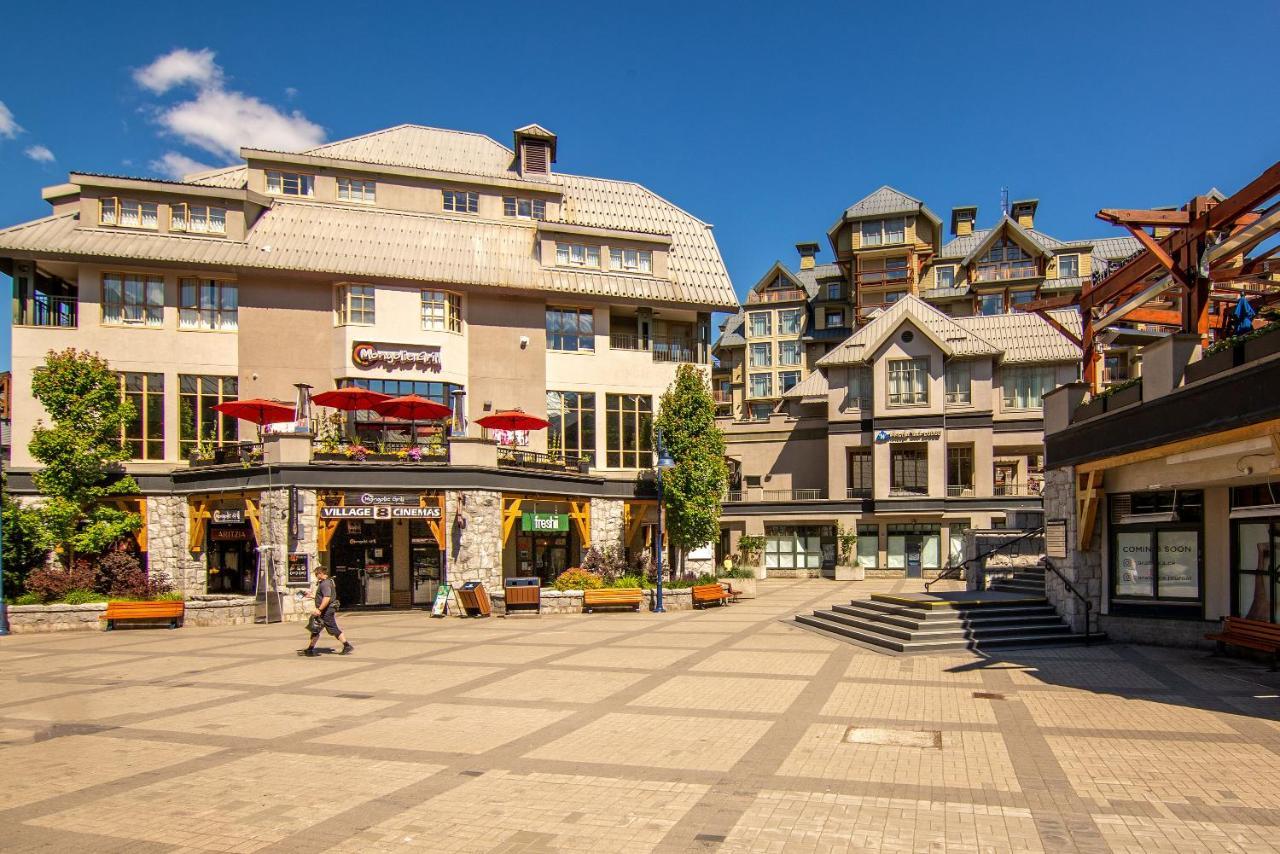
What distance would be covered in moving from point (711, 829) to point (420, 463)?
65.2 feet

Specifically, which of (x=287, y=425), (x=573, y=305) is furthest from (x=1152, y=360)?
(x=287, y=425)

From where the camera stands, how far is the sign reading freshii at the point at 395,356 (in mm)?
30547

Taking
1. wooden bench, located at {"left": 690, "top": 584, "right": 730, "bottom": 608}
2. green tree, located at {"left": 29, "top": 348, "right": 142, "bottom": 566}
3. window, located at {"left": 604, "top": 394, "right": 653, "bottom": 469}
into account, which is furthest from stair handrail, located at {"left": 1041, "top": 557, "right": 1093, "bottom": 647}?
green tree, located at {"left": 29, "top": 348, "right": 142, "bottom": 566}

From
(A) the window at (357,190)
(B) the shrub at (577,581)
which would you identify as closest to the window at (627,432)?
(B) the shrub at (577,581)

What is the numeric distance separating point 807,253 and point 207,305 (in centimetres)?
6239

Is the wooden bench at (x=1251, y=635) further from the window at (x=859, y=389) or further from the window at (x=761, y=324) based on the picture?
the window at (x=761, y=324)

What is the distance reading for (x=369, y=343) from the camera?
30.6 metres

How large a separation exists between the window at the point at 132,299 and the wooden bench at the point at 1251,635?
3222 cm

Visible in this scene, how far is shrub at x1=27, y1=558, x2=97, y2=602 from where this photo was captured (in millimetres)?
23875

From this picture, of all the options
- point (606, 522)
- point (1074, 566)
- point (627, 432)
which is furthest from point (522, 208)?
point (1074, 566)

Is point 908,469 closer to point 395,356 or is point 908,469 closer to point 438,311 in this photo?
point 438,311

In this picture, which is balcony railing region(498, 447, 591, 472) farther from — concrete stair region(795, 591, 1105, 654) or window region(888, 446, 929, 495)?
window region(888, 446, 929, 495)

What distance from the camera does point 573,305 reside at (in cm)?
3369

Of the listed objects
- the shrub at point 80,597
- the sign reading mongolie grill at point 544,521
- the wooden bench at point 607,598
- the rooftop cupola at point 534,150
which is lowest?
the wooden bench at point 607,598
